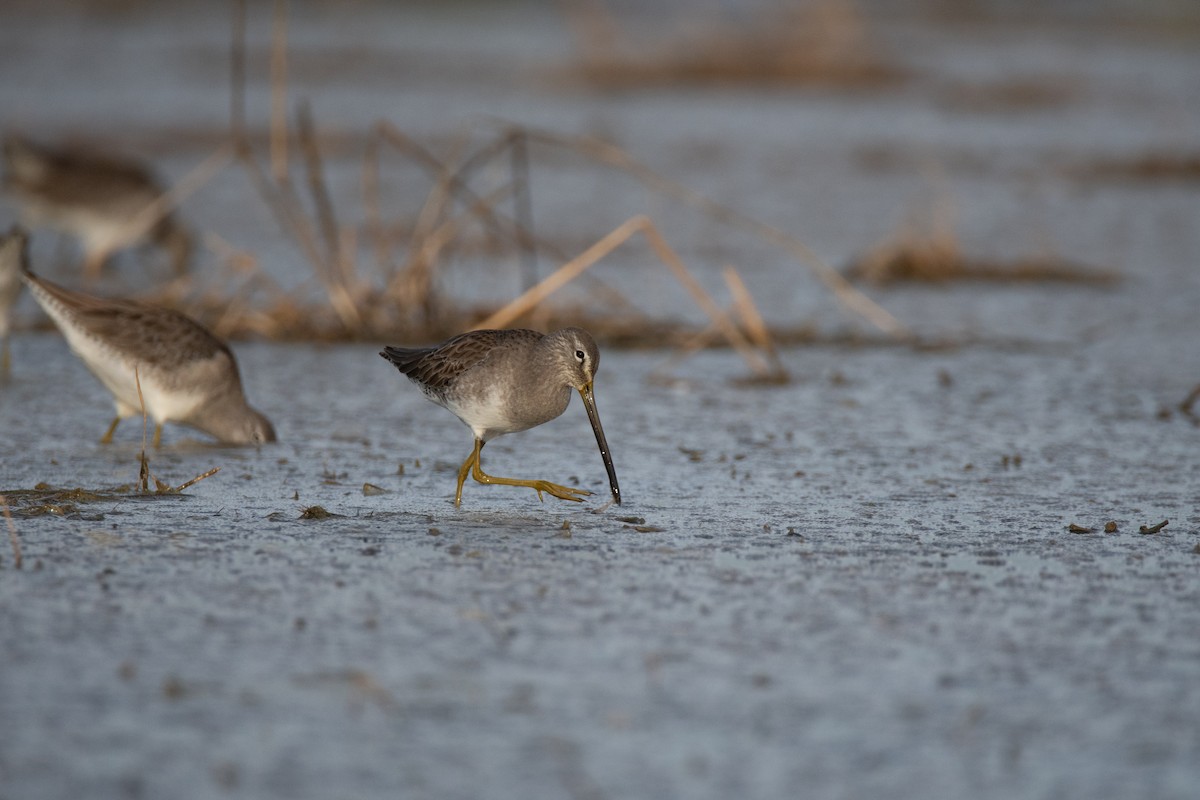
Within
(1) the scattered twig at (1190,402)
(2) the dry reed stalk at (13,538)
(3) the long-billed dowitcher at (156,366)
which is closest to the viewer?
(2) the dry reed stalk at (13,538)

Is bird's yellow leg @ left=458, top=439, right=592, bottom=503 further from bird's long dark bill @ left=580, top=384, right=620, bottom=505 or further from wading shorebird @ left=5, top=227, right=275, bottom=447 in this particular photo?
→ wading shorebird @ left=5, top=227, right=275, bottom=447

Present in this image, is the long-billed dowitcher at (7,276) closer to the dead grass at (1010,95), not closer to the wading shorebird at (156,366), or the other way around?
the wading shorebird at (156,366)

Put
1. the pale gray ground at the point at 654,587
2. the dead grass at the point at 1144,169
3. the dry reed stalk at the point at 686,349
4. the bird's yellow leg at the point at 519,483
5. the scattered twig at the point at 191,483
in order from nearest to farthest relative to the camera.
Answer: the pale gray ground at the point at 654,587, the scattered twig at the point at 191,483, the bird's yellow leg at the point at 519,483, the dry reed stalk at the point at 686,349, the dead grass at the point at 1144,169

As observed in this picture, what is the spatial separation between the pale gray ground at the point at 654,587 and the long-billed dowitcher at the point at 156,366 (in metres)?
0.13

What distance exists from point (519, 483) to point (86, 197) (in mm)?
6770

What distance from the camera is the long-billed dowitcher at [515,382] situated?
5.48 metres

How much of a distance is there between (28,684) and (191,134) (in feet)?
43.8

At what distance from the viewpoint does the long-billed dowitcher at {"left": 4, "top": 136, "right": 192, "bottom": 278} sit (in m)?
11.2

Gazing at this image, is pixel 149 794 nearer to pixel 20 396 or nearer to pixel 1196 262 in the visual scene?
pixel 20 396

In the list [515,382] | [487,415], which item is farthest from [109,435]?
[515,382]

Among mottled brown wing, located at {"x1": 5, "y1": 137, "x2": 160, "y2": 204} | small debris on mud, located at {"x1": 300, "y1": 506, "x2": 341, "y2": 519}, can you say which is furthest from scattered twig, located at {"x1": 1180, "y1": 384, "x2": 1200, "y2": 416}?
mottled brown wing, located at {"x1": 5, "y1": 137, "x2": 160, "y2": 204}

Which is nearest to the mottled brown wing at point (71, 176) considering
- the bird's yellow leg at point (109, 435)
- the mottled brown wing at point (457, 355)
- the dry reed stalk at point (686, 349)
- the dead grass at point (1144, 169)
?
the dry reed stalk at point (686, 349)

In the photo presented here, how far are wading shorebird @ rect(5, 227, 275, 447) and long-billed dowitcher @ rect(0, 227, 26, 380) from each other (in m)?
1.27

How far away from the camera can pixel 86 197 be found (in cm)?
1134
